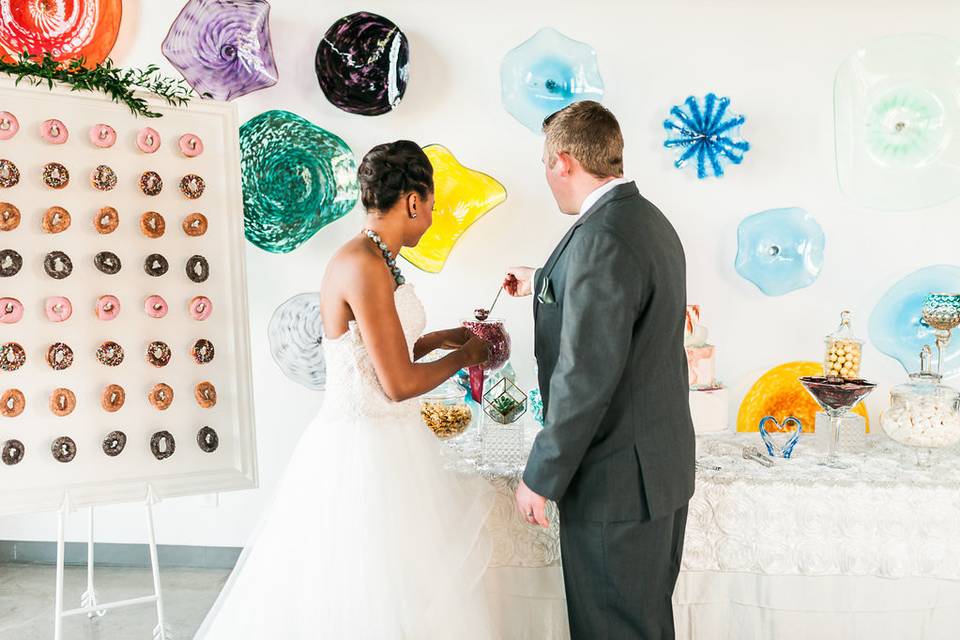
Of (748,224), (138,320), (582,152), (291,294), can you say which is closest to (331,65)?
(291,294)

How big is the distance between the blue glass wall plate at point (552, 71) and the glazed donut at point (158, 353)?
161cm

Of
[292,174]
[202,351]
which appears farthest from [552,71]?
[202,351]

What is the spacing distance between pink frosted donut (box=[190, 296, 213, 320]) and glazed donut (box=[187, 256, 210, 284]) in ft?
0.21

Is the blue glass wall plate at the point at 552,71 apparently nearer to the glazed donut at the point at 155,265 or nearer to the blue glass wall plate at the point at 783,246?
the blue glass wall plate at the point at 783,246

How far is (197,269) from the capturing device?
246 cm

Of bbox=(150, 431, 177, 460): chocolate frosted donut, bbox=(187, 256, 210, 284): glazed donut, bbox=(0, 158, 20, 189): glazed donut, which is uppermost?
bbox=(0, 158, 20, 189): glazed donut

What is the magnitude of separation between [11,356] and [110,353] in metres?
0.27

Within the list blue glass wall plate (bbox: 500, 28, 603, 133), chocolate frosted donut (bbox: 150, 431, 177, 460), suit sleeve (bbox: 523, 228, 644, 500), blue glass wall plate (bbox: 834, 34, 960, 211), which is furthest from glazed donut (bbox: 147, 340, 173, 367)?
blue glass wall plate (bbox: 834, 34, 960, 211)

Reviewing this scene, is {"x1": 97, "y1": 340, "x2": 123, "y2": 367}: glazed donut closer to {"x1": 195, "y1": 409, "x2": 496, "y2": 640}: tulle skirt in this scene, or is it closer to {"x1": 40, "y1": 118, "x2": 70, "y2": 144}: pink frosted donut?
{"x1": 40, "y1": 118, "x2": 70, "y2": 144}: pink frosted donut

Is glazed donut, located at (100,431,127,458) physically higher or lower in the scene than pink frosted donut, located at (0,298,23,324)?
lower

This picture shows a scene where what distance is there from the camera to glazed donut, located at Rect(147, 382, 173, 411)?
2.38 m

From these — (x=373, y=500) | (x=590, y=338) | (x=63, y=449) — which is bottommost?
(x=373, y=500)

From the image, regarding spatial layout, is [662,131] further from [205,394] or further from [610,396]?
[205,394]

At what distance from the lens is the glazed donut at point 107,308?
90.5 inches
